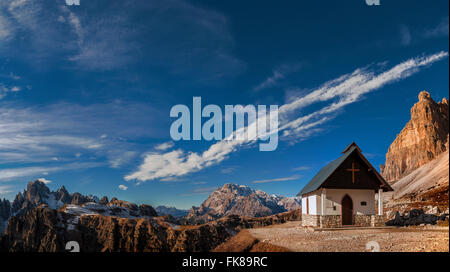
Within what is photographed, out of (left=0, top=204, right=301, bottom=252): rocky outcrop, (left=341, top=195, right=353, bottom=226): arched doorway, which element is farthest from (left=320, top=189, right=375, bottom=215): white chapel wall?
(left=0, top=204, right=301, bottom=252): rocky outcrop

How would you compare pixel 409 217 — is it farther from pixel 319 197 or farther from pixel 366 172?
pixel 319 197

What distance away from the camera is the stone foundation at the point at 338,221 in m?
27.7

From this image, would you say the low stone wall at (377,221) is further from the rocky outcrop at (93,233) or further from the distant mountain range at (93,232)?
the rocky outcrop at (93,233)

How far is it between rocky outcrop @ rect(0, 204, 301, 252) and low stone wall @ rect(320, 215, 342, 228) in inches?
1373

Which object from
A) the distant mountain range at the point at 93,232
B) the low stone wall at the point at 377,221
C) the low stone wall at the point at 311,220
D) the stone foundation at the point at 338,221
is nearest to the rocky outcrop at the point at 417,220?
the low stone wall at the point at 377,221

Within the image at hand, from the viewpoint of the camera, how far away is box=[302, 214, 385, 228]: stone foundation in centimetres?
2773

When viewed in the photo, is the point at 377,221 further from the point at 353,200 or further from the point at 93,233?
the point at 93,233

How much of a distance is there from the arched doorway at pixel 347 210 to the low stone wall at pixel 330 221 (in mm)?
1080

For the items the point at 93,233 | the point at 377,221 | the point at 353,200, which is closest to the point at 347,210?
the point at 353,200

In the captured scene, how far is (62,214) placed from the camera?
3910 inches

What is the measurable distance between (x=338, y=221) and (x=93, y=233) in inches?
3486

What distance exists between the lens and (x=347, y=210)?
29188 millimetres
